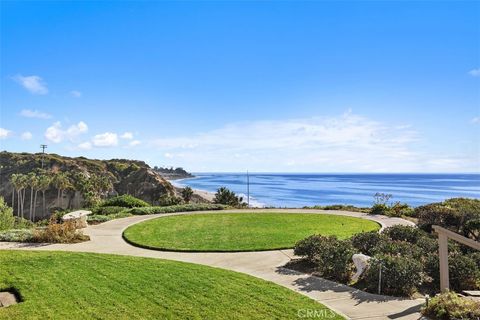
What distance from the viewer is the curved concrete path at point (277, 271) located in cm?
688

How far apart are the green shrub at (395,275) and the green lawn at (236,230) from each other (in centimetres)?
469

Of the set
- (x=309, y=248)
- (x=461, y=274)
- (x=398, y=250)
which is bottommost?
(x=461, y=274)

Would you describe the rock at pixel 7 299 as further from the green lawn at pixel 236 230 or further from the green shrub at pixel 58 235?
the green shrub at pixel 58 235

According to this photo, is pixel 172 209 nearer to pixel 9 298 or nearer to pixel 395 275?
pixel 9 298

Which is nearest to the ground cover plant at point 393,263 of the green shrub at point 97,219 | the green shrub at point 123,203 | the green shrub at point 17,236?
the green shrub at point 17,236

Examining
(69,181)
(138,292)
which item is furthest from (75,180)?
(138,292)

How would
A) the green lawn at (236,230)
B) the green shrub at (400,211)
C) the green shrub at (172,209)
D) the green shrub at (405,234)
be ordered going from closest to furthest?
the green shrub at (405,234) < the green lawn at (236,230) < the green shrub at (400,211) < the green shrub at (172,209)

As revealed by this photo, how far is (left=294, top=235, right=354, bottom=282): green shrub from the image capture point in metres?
8.98

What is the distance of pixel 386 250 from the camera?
968cm

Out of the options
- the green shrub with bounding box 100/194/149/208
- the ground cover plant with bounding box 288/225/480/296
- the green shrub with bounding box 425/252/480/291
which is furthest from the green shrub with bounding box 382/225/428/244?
the green shrub with bounding box 100/194/149/208

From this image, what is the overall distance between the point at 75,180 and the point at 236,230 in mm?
65380

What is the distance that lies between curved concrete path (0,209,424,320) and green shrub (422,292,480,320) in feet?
0.90

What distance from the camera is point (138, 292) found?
7715mm

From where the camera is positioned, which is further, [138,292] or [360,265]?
[360,265]
